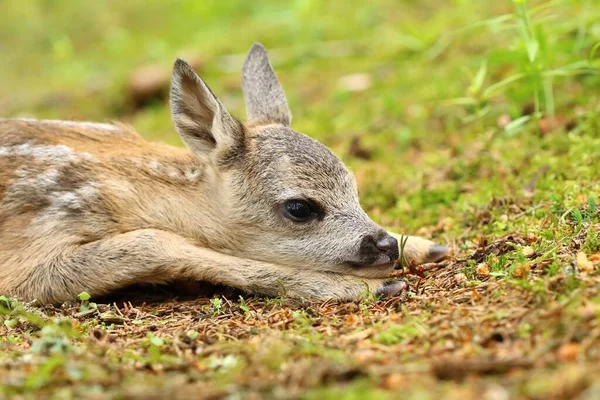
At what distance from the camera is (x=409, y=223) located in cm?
709

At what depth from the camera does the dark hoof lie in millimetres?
5215

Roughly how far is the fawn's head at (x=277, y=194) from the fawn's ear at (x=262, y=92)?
56 centimetres

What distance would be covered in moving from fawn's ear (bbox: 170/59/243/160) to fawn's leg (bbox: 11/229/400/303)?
36.4 inches

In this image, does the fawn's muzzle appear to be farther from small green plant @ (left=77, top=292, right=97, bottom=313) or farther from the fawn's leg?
small green plant @ (left=77, top=292, right=97, bottom=313)

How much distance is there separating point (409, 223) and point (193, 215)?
2128 mm

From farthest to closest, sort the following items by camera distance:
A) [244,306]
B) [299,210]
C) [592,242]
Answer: [299,210]
[244,306]
[592,242]

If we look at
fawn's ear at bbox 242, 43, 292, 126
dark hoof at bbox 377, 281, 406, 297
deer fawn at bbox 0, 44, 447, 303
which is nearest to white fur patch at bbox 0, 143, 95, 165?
deer fawn at bbox 0, 44, 447, 303

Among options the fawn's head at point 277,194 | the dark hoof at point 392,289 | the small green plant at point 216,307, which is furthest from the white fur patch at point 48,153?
the dark hoof at point 392,289

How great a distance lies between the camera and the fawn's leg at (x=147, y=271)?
18.2 feet

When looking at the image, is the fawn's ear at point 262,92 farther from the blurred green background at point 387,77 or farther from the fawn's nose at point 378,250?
the fawn's nose at point 378,250

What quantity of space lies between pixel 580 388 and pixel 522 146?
5.23 m

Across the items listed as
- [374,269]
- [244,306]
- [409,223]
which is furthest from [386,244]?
[409,223]

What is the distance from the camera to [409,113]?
31.6 ft

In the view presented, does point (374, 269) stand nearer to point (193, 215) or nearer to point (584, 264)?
point (584, 264)
